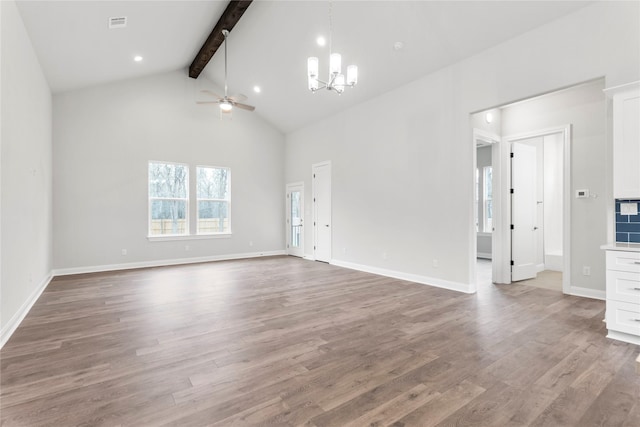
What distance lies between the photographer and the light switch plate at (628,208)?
3.13 metres

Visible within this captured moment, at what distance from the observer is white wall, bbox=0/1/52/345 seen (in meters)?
3.09

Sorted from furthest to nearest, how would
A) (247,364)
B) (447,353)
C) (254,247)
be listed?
(254,247) < (447,353) < (247,364)

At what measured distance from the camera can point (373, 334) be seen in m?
3.12

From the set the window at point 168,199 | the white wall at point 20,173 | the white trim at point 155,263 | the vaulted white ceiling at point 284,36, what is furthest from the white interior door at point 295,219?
the white wall at point 20,173

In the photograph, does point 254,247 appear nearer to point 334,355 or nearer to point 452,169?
point 452,169

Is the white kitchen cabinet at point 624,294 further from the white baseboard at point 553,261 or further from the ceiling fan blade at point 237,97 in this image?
the ceiling fan blade at point 237,97

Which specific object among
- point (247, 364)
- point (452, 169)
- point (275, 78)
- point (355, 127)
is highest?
point (275, 78)

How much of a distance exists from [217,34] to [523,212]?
252 inches

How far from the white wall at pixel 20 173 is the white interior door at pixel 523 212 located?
693cm

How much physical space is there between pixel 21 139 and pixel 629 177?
262 inches

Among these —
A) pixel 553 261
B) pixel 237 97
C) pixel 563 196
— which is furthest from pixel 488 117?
pixel 237 97

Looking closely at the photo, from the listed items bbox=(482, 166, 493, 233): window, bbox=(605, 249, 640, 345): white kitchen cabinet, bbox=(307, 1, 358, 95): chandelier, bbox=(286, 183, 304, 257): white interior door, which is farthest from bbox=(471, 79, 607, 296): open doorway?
bbox=(286, 183, 304, 257): white interior door

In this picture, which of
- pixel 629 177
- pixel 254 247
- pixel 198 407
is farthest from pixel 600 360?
pixel 254 247

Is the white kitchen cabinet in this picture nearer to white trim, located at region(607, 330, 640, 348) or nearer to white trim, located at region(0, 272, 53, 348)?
white trim, located at region(607, 330, 640, 348)
